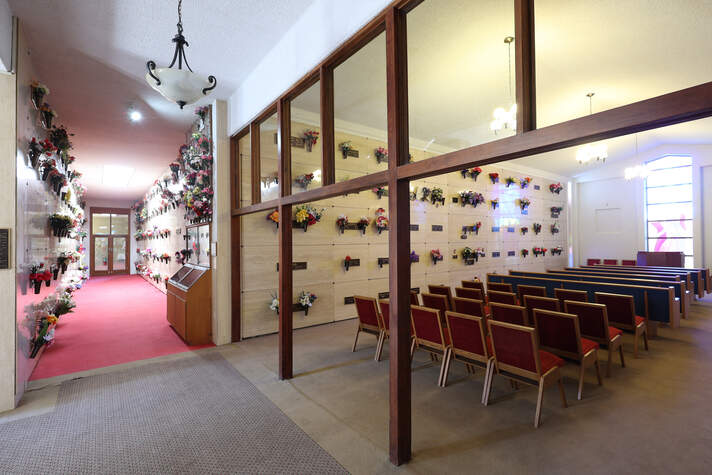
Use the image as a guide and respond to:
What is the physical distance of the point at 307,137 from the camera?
13.3ft

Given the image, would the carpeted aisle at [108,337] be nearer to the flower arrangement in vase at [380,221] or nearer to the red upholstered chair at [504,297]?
the flower arrangement in vase at [380,221]

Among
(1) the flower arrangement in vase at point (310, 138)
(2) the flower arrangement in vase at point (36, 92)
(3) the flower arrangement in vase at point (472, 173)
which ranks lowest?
(1) the flower arrangement in vase at point (310, 138)

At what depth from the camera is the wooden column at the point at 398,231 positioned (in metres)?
2.40

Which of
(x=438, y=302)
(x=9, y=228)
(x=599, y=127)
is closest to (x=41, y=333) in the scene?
(x=9, y=228)

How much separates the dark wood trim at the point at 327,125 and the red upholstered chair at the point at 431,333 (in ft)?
5.70

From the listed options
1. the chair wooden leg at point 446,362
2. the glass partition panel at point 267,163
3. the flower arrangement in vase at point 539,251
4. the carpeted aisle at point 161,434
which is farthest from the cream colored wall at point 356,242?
the chair wooden leg at point 446,362

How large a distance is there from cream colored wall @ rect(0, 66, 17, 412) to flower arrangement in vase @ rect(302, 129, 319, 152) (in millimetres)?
2835

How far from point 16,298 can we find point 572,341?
17.7 feet

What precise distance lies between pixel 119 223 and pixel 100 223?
0.82m

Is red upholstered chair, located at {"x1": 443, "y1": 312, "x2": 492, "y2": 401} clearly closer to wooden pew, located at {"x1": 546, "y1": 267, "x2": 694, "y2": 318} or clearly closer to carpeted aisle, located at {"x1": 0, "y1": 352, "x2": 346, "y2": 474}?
carpeted aisle, located at {"x1": 0, "y1": 352, "x2": 346, "y2": 474}

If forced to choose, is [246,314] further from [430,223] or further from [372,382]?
[430,223]

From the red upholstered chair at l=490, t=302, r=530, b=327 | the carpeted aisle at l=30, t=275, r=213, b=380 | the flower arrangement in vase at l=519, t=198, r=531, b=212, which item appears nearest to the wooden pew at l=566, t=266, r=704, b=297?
the flower arrangement in vase at l=519, t=198, r=531, b=212

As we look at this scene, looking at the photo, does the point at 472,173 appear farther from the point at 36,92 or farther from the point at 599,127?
the point at 36,92

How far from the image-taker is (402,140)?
247 cm
